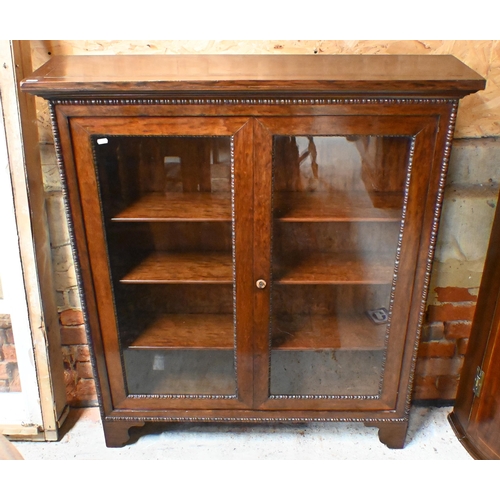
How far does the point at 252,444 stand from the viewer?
65.7 inches

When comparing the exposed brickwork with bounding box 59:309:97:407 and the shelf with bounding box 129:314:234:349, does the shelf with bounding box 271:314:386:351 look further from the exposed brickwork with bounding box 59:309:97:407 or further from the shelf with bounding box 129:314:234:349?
the exposed brickwork with bounding box 59:309:97:407

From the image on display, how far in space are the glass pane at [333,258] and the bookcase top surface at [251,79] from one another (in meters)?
0.14

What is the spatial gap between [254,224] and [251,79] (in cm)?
39

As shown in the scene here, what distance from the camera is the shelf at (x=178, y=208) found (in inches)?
52.5

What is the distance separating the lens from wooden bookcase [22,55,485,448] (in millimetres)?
1188

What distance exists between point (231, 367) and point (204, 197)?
0.57 metres

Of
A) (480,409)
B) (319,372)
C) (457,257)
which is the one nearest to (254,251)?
(319,372)

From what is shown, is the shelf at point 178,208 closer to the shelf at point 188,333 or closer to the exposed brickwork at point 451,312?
the shelf at point 188,333

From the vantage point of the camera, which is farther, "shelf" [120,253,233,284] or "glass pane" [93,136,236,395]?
"shelf" [120,253,233,284]

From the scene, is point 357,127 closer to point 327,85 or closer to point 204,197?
point 327,85

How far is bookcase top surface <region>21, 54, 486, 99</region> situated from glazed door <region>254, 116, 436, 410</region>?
0.09 m

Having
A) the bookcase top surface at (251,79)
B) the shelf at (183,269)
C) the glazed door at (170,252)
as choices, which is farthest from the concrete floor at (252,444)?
the bookcase top surface at (251,79)

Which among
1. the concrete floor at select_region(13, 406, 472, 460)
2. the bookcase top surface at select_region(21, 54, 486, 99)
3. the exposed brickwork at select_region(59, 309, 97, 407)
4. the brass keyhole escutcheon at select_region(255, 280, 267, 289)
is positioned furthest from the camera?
the exposed brickwork at select_region(59, 309, 97, 407)

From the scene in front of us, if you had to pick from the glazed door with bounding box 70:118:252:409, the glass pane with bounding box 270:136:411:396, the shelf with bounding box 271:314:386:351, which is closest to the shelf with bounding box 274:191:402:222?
the glass pane with bounding box 270:136:411:396
